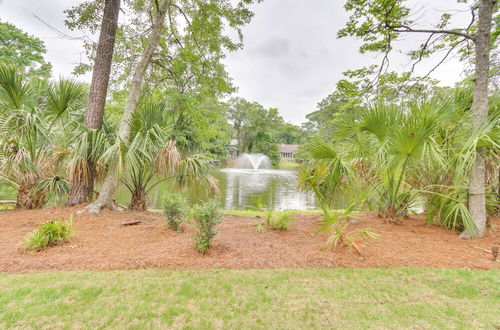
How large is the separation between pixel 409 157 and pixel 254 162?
30341 millimetres

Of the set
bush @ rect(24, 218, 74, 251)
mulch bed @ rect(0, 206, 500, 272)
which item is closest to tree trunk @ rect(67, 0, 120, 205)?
mulch bed @ rect(0, 206, 500, 272)

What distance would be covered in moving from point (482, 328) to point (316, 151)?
2.55m

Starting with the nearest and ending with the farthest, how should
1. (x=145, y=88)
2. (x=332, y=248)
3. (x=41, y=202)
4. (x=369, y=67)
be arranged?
1. (x=332, y=248)
2. (x=41, y=202)
3. (x=369, y=67)
4. (x=145, y=88)

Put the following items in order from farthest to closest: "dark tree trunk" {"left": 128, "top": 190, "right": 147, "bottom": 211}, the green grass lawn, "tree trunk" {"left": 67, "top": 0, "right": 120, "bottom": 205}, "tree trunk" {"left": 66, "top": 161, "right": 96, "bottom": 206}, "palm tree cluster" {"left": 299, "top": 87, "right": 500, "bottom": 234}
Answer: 1. "dark tree trunk" {"left": 128, "top": 190, "right": 147, "bottom": 211}
2. "tree trunk" {"left": 67, "top": 0, "right": 120, "bottom": 205}
3. "tree trunk" {"left": 66, "top": 161, "right": 96, "bottom": 206}
4. "palm tree cluster" {"left": 299, "top": 87, "right": 500, "bottom": 234}
5. the green grass lawn

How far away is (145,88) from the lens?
581 cm

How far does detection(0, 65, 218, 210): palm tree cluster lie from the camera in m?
3.81

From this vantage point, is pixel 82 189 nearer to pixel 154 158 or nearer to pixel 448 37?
pixel 154 158

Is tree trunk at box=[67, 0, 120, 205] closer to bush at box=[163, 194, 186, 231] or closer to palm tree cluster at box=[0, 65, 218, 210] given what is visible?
palm tree cluster at box=[0, 65, 218, 210]

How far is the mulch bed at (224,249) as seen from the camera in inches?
94.4

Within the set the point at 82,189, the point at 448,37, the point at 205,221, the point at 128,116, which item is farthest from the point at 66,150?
the point at 448,37

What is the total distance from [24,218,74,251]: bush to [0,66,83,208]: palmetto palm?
201 cm

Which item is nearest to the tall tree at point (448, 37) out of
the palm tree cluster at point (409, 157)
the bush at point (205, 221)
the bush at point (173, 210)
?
the palm tree cluster at point (409, 157)

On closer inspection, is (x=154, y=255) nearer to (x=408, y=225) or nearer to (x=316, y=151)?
(x=316, y=151)

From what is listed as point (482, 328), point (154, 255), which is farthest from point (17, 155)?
point (482, 328)
